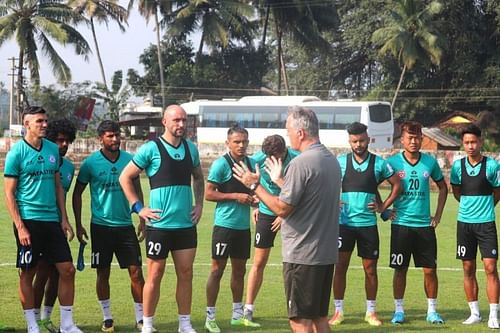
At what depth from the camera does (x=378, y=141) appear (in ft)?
162

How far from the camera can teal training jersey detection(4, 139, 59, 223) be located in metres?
7.84

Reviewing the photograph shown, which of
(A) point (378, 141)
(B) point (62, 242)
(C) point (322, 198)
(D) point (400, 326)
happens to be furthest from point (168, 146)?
(A) point (378, 141)

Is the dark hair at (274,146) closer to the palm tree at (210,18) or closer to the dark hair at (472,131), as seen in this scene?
the dark hair at (472,131)

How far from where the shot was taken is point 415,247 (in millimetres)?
9469

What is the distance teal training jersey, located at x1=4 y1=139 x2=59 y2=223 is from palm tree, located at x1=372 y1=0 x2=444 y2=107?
48874 millimetres

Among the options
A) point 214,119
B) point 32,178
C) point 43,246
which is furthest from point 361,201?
point 214,119

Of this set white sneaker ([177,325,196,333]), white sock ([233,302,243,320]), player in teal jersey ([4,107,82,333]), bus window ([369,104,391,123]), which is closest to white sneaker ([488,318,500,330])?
white sock ([233,302,243,320])

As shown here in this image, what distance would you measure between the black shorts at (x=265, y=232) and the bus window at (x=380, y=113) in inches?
1565

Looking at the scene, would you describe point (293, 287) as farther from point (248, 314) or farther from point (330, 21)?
point (330, 21)

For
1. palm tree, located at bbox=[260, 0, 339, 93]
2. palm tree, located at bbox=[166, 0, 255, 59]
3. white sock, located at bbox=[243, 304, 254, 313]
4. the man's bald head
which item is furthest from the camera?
palm tree, located at bbox=[260, 0, 339, 93]

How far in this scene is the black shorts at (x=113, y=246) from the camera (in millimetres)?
8617

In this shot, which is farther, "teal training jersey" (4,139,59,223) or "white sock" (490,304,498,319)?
"white sock" (490,304,498,319)

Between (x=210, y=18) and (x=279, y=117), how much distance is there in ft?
43.2

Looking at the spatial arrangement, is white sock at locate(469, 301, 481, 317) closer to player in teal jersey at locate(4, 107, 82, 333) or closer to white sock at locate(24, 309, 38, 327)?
player in teal jersey at locate(4, 107, 82, 333)
